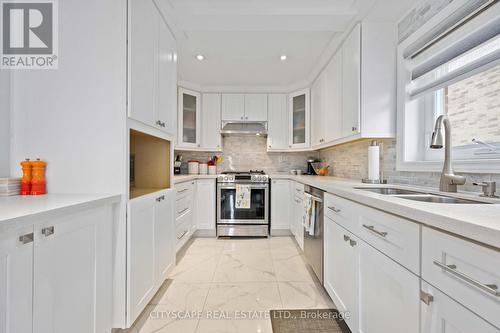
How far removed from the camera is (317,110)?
3.19m

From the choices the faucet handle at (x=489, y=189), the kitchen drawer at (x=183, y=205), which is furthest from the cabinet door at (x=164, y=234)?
the faucet handle at (x=489, y=189)

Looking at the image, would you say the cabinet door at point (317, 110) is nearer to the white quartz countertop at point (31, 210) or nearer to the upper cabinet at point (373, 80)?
the upper cabinet at point (373, 80)

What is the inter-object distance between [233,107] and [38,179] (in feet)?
9.43

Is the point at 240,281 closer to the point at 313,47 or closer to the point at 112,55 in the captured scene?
the point at 112,55

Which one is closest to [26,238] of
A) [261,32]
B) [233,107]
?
[261,32]

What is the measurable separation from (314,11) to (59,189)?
2279mm

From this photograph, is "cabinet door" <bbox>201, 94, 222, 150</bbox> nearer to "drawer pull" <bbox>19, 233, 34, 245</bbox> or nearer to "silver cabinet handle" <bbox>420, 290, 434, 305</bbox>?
"drawer pull" <bbox>19, 233, 34, 245</bbox>

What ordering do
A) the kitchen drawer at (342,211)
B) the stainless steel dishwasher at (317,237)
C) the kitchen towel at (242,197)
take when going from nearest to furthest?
the kitchen drawer at (342,211)
the stainless steel dishwasher at (317,237)
the kitchen towel at (242,197)

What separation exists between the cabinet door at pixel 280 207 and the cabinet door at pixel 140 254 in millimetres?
2026

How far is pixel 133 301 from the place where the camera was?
1332 mm

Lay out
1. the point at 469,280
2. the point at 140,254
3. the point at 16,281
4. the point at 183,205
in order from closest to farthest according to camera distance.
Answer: the point at 469,280, the point at 16,281, the point at 140,254, the point at 183,205

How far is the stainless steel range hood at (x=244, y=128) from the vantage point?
3.69 m

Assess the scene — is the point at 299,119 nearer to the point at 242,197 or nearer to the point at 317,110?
the point at 317,110

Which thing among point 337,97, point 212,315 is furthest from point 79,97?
point 337,97
